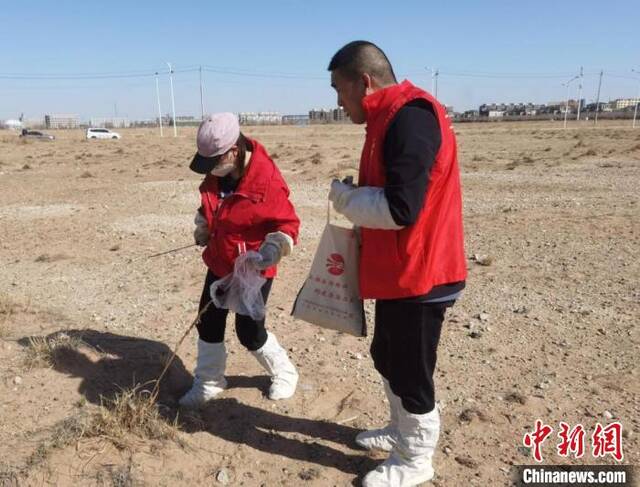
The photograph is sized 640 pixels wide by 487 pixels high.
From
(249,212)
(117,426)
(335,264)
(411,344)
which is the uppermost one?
(249,212)

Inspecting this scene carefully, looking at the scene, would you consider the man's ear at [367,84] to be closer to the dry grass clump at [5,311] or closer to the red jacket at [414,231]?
the red jacket at [414,231]

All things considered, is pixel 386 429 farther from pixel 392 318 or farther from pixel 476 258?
pixel 476 258

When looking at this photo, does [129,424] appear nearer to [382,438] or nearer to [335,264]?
[382,438]

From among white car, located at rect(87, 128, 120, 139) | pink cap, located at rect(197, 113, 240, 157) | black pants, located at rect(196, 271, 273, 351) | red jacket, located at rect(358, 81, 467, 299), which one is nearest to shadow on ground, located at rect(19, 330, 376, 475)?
black pants, located at rect(196, 271, 273, 351)

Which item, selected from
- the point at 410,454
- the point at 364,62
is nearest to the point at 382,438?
the point at 410,454

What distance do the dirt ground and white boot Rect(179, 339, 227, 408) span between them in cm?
8

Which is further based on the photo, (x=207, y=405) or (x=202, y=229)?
(x=207, y=405)

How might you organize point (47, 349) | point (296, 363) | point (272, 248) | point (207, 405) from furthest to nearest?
point (296, 363) → point (47, 349) → point (207, 405) → point (272, 248)

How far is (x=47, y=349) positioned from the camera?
3461mm

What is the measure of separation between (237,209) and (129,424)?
47.6 inches

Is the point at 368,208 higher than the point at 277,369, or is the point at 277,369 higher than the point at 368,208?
the point at 368,208

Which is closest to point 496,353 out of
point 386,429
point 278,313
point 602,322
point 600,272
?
point 602,322

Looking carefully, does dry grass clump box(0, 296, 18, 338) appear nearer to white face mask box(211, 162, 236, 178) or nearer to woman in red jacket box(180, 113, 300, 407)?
woman in red jacket box(180, 113, 300, 407)

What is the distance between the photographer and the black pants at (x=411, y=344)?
2.07 meters
